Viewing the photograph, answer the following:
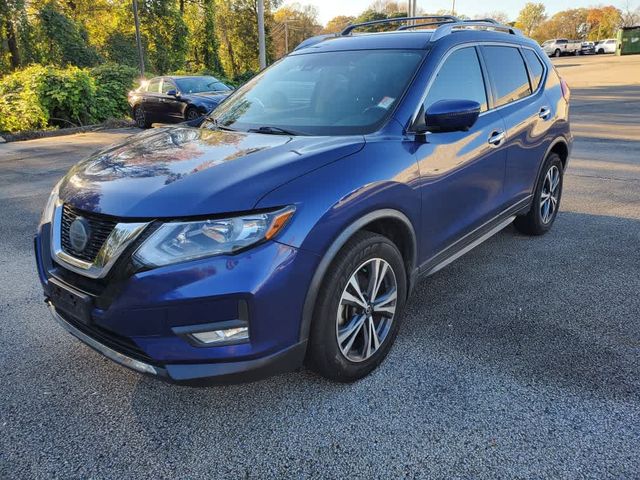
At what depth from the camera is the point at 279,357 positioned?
2.23m

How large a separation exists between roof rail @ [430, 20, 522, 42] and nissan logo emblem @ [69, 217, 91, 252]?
237 centimetres

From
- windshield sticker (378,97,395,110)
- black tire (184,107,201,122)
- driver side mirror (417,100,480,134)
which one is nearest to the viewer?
driver side mirror (417,100,480,134)

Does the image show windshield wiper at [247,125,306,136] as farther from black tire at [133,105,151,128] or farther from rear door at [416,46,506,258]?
black tire at [133,105,151,128]

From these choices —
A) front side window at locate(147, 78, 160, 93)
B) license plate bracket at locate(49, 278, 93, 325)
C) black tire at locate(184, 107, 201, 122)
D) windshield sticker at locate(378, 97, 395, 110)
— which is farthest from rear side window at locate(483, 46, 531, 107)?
front side window at locate(147, 78, 160, 93)

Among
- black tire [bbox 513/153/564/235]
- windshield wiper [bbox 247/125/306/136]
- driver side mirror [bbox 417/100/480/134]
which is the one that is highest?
driver side mirror [bbox 417/100/480/134]

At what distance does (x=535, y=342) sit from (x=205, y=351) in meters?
2.03

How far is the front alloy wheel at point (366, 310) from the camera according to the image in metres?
2.54

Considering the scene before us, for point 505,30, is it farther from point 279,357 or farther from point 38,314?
point 38,314

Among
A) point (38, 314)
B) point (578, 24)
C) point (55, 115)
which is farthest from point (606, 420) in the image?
point (578, 24)

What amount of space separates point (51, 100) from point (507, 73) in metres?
14.5

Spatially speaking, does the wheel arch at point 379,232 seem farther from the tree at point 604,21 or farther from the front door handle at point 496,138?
the tree at point 604,21

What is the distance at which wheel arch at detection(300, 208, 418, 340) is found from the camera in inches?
89.4

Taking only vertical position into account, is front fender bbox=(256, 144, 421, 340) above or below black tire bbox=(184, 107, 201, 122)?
above

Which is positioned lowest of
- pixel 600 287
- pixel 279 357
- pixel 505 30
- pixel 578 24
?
pixel 600 287
